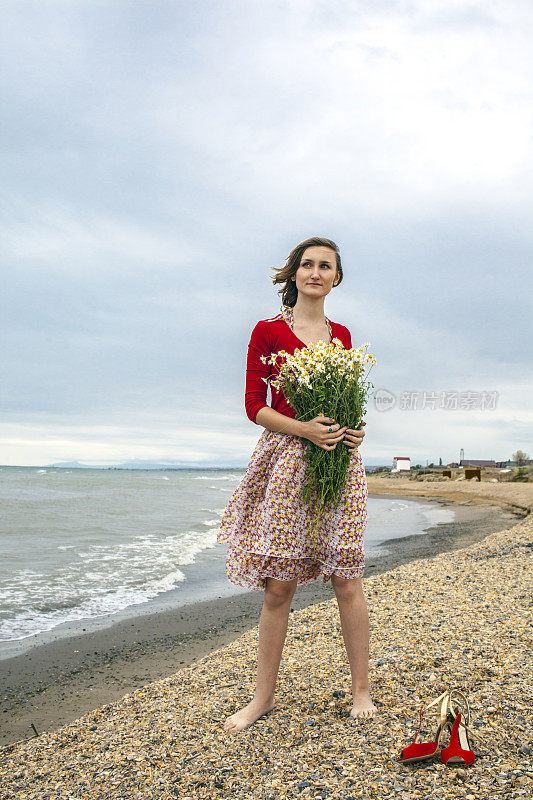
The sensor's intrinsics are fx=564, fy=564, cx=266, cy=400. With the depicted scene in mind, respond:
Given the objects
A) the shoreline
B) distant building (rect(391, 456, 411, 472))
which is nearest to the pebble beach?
the shoreline

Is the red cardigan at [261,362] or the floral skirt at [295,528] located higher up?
the red cardigan at [261,362]

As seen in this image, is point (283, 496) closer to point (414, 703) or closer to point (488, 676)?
point (414, 703)

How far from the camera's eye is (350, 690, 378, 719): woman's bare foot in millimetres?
3133

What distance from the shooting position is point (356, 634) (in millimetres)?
3129

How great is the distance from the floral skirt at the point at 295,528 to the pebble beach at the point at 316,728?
0.85 meters

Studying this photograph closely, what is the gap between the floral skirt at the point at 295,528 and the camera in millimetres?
3084

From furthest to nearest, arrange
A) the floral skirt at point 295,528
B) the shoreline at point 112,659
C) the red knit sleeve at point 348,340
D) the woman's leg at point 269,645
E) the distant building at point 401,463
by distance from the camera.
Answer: the distant building at point 401,463, the shoreline at point 112,659, the red knit sleeve at point 348,340, the woman's leg at point 269,645, the floral skirt at point 295,528

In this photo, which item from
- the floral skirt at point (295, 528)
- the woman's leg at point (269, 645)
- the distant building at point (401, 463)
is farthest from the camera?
the distant building at point (401, 463)

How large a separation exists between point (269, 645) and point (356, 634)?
0.50m

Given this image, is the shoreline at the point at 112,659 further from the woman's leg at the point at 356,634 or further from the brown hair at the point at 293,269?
the brown hair at the point at 293,269

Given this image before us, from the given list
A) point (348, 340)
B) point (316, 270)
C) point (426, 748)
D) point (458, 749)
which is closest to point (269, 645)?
point (426, 748)

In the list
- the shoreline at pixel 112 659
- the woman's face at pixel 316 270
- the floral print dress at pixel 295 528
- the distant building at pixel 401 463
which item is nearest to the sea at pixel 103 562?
the shoreline at pixel 112 659

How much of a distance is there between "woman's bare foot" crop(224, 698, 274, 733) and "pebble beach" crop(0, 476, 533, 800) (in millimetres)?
49

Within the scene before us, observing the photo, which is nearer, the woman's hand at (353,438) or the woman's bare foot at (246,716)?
the woman's hand at (353,438)
